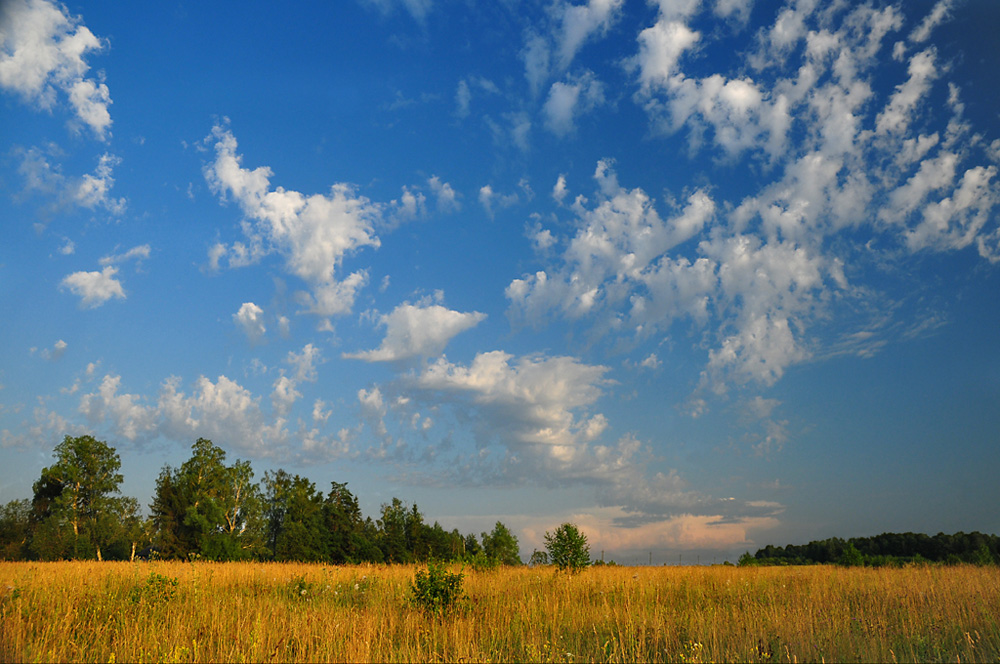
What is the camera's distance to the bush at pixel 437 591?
31.2 ft

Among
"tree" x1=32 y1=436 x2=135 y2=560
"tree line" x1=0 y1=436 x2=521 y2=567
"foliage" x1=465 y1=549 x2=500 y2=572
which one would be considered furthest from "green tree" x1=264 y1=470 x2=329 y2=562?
"foliage" x1=465 y1=549 x2=500 y2=572

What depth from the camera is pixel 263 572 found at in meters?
15.1

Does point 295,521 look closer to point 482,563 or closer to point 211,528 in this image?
point 211,528

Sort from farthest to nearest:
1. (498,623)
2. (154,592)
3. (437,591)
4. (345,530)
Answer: (345,530), (154,592), (437,591), (498,623)

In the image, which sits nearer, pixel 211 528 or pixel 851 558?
pixel 851 558

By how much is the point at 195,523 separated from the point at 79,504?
10.8 meters

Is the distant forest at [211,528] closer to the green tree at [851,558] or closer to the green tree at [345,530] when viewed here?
the green tree at [345,530]

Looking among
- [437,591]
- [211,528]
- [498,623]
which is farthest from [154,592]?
[211,528]

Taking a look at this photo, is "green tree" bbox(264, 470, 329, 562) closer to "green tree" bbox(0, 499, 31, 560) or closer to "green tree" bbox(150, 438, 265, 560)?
"green tree" bbox(150, 438, 265, 560)

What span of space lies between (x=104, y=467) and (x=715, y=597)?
2093 inches

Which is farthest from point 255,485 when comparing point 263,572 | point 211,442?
point 263,572

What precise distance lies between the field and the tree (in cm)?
3824

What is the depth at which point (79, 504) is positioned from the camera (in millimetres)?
46406

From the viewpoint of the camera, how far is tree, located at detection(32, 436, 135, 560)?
4272cm
